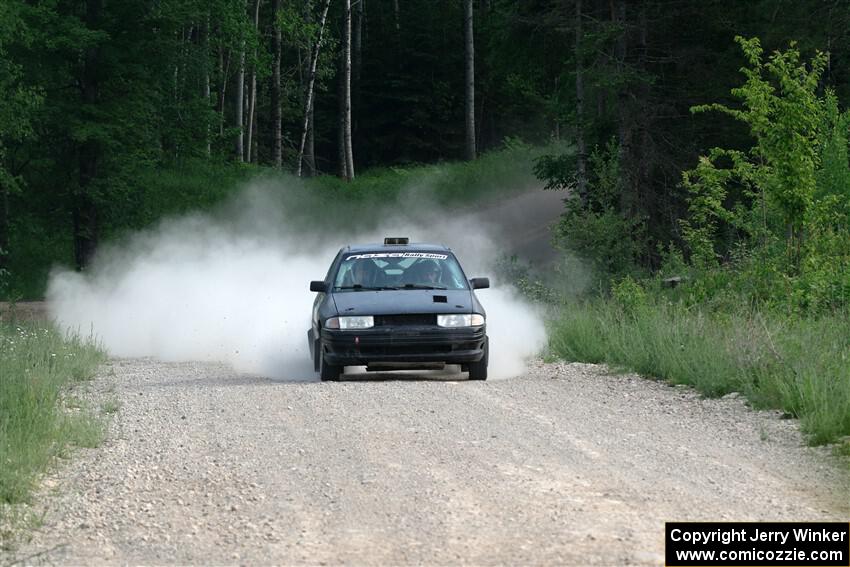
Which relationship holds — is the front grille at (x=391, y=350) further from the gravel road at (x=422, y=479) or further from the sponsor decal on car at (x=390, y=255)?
the sponsor decal on car at (x=390, y=255)

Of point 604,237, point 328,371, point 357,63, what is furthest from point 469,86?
point 328,371

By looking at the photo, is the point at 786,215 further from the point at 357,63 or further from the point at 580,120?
the point at 357,63

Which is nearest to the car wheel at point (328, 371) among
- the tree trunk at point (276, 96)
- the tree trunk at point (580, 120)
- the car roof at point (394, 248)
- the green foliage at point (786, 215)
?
the car roof at point (394, 248)

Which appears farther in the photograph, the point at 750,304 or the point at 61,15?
the point at 61,15

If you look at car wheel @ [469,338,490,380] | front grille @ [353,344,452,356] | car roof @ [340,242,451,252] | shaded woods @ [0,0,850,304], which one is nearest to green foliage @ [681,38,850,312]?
shaded woods @ [0,0,850,304]

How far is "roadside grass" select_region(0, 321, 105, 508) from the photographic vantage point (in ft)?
32.5

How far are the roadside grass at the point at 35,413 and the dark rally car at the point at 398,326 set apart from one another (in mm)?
3112

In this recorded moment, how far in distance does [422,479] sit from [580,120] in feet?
78.3

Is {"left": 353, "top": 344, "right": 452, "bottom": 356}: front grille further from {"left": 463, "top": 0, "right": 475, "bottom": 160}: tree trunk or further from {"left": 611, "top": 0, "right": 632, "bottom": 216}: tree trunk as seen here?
{"left": 463, "top": 0, "right": 475, "bottom": 160}: tree trunk

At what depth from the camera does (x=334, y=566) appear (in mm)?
7426

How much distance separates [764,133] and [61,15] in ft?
79.7

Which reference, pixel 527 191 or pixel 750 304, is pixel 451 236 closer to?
pixel 527 191

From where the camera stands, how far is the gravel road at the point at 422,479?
7926 millimetres

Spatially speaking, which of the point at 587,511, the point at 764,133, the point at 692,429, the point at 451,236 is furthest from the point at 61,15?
the point at 587,511
